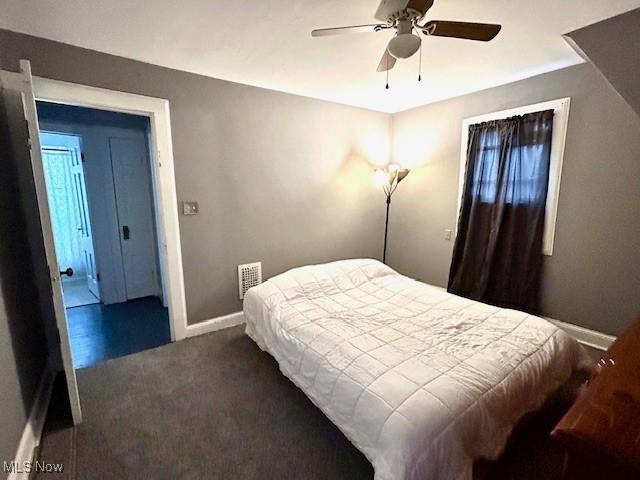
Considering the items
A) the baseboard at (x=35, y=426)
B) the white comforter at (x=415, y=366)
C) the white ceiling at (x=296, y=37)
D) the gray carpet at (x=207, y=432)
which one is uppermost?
the white ceiling at (x=296, y=37)

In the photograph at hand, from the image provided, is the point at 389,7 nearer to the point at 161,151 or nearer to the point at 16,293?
the point at 161,151

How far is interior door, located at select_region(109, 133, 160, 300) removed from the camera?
3629 mm

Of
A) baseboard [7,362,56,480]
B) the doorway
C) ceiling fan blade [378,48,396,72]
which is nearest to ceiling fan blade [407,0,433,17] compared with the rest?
ceiling fan blade [378,48,396,72]

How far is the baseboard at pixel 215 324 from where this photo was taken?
2859mm

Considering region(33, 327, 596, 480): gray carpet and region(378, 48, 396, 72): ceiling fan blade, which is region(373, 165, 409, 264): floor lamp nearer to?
region(378, 48, 396, 72): ceiling fan blade

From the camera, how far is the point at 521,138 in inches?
112

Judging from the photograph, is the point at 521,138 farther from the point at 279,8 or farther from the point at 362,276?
the point at 279,8

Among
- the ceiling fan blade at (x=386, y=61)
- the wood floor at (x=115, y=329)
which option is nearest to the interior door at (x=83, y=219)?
the wood floor at (x=115, y=329)

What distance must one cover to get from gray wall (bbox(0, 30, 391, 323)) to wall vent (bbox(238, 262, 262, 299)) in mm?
58

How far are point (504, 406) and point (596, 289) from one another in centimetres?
194

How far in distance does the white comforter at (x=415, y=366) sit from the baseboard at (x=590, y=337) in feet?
3.11

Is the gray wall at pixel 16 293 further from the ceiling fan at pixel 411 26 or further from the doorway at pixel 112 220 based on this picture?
the ceiling fan at pixel 411 26

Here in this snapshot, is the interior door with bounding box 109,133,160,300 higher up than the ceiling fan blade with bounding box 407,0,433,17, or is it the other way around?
the ceiling fan blade with bounding box 407,0,433,17

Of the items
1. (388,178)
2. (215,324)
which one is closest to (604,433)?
(215,324)
